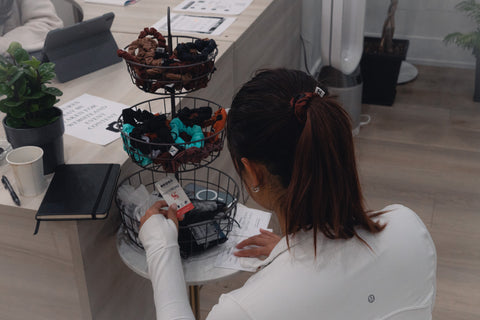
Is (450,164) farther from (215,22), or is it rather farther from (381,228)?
(381,228)

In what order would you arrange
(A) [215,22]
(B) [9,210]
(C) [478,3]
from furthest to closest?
(C) [478,3] < (A) [215,22] < (B) [9,210]

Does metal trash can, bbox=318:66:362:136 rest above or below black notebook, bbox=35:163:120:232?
below

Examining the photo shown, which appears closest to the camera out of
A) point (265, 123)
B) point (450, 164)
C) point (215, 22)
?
point (265, 123)

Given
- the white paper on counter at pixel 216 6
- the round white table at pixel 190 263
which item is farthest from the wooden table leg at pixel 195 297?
the white paper on counter at pixel 216 6

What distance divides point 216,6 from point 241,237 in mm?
1421

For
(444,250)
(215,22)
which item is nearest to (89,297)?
(215,22)

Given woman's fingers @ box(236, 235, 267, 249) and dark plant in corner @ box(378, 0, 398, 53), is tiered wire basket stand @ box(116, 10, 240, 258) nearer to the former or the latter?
woman's fingers @ box(236, 235, 267, 249)

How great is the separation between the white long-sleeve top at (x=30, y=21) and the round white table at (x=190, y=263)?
149 centimetres

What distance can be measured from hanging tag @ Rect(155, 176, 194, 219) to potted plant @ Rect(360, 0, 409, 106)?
7.55 feet

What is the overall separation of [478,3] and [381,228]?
3.09 m

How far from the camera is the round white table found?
1202 mm

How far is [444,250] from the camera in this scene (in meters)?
2.29

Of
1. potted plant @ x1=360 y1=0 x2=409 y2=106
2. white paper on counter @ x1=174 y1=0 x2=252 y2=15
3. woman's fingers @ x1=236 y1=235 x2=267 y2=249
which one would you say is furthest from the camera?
potted plant @ x1=360 y1=0 x2=409 y2=106

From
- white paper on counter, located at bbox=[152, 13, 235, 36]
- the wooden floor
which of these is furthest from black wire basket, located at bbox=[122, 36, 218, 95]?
white paper on counter, located at bbox=[152, 13, 235, 36]
